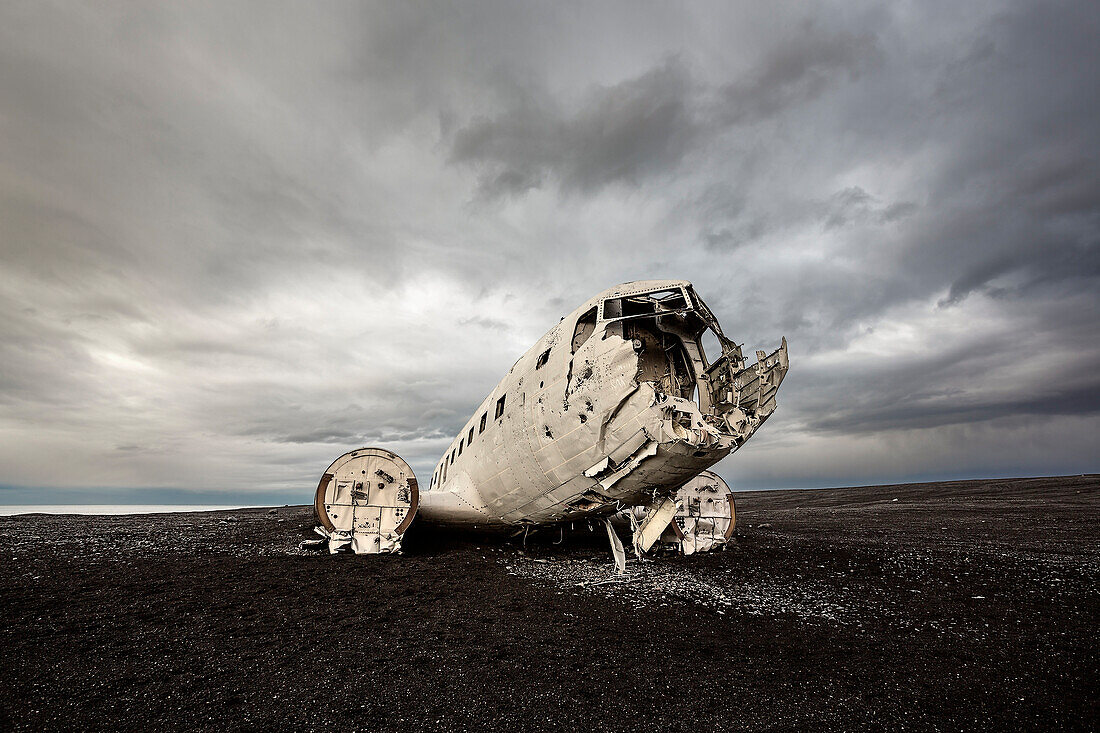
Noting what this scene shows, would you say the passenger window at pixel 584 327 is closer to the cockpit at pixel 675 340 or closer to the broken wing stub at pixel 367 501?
the cockpit at pixel 675 340

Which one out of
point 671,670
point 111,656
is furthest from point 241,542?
point 671,670

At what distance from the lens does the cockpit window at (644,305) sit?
789 cm

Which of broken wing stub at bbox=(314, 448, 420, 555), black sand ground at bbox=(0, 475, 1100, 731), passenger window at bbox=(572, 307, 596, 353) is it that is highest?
passenger window at bbox=(572, 307, 596, 353)

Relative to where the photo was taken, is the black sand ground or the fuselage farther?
the fuselage

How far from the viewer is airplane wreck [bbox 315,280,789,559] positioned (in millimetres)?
7617

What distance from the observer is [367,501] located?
11227 millimetres

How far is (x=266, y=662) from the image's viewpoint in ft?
16.8

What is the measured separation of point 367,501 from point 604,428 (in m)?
6.50

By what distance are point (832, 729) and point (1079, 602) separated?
22.6 feet

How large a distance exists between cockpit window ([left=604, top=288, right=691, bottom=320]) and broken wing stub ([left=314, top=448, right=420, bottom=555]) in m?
6.31

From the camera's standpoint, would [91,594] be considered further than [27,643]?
Yes

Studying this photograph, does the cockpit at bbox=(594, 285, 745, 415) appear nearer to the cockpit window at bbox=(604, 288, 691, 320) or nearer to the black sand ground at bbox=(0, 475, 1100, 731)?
the cockpit window at bbox=(604, 288, 691, 320)

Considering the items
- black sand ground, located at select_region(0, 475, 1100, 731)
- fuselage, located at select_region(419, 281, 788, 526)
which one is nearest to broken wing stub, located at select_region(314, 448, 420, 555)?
black sand ground, located at select_region(0, 475, 1100, 731)

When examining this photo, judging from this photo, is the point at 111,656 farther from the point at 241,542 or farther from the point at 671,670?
the point at 241,542
